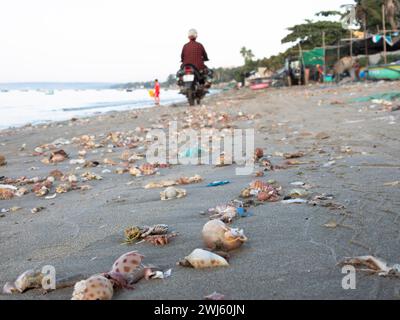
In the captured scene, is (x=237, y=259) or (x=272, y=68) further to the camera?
(x=272, y=68)

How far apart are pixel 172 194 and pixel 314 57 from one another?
939 inches

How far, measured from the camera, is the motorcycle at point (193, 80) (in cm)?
1183

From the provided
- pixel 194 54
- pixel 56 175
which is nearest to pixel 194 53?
pixel 194 54

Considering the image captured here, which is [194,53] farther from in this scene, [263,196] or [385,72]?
[263,196]

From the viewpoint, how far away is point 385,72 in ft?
55.0

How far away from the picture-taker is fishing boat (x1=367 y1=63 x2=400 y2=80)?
16.2 metres

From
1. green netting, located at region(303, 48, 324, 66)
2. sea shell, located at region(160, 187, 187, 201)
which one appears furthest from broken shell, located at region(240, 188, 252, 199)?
green netting, located at region(303, 48, 324, 66)

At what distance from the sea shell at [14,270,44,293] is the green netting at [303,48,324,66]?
24819 millimetres

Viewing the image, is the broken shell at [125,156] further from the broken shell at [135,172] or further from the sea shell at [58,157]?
the broken shell at [135,172]

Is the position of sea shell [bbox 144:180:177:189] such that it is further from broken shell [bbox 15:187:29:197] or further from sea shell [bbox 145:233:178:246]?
sea shell [bbox 145:233:178:246]
